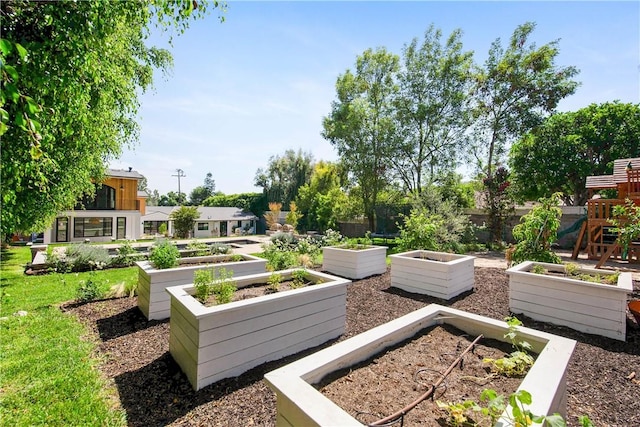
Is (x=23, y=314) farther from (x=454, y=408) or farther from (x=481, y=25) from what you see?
(x=481, y=25)

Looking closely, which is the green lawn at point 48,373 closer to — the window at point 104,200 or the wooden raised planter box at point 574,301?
the wooden raised planter box at point 574,301

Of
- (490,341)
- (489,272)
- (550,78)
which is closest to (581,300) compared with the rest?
(490,341)

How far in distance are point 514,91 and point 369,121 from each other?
758cm

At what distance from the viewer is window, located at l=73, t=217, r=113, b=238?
19969mm

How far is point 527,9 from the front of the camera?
5.59 metres

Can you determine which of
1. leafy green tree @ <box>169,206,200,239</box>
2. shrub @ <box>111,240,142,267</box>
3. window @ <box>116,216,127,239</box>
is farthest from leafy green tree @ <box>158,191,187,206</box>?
shrub @ <box>111,240,142,267</box>

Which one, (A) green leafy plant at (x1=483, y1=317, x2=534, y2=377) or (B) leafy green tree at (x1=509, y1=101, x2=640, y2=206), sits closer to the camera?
(A) green leafy plant at (x1=483, y1=317, x2=534, y2=377)

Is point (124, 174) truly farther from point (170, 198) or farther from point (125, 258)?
point (170, 198)

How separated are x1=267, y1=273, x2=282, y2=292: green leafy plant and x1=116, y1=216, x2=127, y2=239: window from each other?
22.5m

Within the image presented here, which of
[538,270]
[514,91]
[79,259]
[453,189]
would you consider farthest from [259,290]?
[514,91]

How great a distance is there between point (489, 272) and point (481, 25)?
5.69 meters

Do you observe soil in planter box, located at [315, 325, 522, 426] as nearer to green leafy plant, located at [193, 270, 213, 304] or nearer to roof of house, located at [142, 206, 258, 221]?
green leafy plant, located at [193, 270, 213, 304]

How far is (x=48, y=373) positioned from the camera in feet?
8.86

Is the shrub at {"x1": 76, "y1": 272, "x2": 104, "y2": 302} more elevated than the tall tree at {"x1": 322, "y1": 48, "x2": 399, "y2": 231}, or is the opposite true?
the tall tree at {"x1": 322, "y1": 48, "x2": 399, "y2": 231}
